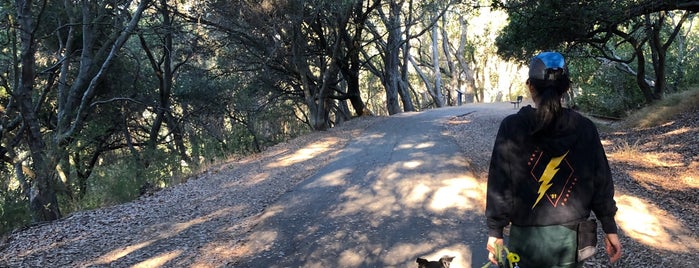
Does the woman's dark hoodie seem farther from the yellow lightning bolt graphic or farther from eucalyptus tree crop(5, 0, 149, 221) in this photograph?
eucalyptus tree crop(5, 0, 149, 221)

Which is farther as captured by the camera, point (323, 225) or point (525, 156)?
point (323, 225)

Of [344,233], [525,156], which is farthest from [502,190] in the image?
[344,233]

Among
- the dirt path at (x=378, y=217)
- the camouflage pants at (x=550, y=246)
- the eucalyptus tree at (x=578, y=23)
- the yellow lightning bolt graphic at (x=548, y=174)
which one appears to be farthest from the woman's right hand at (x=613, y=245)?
the eucalyptus tree at (x=578, y=23)

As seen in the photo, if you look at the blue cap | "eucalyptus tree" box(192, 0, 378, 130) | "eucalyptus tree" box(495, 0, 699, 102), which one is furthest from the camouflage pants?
"eucalyptus tree" box(192, 0, 378, 130)

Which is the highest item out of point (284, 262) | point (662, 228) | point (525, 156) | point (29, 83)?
point (29, 83)

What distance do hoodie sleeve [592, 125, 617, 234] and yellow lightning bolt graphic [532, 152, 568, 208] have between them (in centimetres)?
22

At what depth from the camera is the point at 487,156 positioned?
9.61 meters

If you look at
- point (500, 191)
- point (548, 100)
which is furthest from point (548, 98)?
point (500, 191)

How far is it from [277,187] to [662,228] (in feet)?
18.0

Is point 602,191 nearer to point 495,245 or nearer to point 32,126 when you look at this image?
point 495,245

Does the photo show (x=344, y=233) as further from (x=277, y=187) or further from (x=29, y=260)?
(x=29, y=260)

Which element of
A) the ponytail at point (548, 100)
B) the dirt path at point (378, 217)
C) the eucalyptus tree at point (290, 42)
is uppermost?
the eucalyptus tree at point (290, 42)

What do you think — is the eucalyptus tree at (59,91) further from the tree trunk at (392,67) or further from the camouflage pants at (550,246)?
the tree trunk at (392,67)

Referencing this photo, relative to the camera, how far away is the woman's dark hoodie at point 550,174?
2.41 metres
